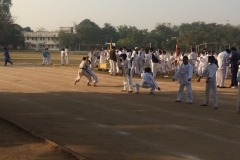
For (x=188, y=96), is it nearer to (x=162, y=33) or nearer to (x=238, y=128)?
(x=238, y=128)

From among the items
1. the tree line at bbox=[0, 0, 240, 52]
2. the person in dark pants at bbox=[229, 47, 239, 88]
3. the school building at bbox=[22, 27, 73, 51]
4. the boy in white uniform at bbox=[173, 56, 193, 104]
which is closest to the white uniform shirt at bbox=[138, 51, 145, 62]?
the person in dark pants at bbox=[229, 47, 239, 88]

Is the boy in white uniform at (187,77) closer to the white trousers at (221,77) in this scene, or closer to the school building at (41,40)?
the white trousers at (221,77)

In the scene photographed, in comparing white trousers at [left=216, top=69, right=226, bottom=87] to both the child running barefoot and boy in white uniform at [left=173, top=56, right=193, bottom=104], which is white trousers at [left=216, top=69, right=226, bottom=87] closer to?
boy in white uniform at [left=173, top=56, right=193, bottom=104]

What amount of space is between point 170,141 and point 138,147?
38.8 inches

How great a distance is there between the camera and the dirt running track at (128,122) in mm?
9156

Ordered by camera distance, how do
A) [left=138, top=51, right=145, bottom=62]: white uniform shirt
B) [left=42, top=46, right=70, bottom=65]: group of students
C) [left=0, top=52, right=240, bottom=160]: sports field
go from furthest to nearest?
[left=42, top=46, right=70, bottom=65]: group of students < [left=138, top=51, right=145, bottom=62]: white uniform shirt < [left=0, top=52, right=240, bottom=160]: sports field

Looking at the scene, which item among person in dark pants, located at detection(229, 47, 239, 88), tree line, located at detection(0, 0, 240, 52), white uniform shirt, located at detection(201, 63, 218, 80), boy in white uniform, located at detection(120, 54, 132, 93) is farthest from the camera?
tree line, located at detection(0, 0, 240, 52)

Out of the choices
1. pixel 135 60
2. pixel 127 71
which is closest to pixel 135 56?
pixel 135 60

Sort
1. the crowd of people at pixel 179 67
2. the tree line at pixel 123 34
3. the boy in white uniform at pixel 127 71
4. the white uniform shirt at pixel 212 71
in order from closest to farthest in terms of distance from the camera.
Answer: the white uniform shirt at pixel 212 71
the crowd of people at pixel 179 67
the boy in white uniform at pixel 127 71
the tree line at pixel 123 34

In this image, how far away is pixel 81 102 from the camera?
16.5 meters

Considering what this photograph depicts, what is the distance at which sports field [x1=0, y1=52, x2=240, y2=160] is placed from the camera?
9094 mm

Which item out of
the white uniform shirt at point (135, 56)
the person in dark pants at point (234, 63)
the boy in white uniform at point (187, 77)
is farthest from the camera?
the white uniform shirt at point (135, 56)

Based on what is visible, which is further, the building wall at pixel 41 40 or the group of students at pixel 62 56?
the building wall at pixel 41 40

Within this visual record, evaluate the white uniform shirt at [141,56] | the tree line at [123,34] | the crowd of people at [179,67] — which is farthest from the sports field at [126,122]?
the tree line at [123,34]
